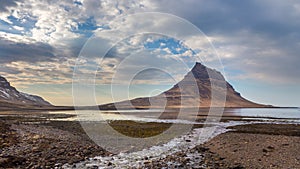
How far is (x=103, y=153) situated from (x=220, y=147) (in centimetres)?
1153

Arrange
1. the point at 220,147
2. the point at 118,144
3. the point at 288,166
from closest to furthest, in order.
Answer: the point at 288,166, the point at 220,147, the point at 118,144

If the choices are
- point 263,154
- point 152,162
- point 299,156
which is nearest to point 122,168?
point 152,162

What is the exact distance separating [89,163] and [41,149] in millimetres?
6985

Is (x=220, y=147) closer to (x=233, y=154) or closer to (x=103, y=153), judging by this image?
(x=233, y=154)

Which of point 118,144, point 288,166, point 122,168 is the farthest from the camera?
point 118,144

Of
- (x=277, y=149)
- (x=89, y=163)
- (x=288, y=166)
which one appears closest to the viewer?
(x=288, y=166)

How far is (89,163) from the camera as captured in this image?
1883 centimetres

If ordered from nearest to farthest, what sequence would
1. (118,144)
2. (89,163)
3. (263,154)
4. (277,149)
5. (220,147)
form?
(89,163)
(263,154)
(277,149)
(220,147)
(118,144)

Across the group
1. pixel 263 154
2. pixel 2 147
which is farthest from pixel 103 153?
pixel 263 154

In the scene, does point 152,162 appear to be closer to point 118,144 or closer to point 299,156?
point 118,144

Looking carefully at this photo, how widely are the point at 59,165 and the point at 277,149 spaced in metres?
18.3

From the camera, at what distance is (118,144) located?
Result: 27.8 metres

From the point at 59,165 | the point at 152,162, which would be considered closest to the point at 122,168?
the point at 152,162

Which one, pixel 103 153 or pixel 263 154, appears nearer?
pixel 263 154
